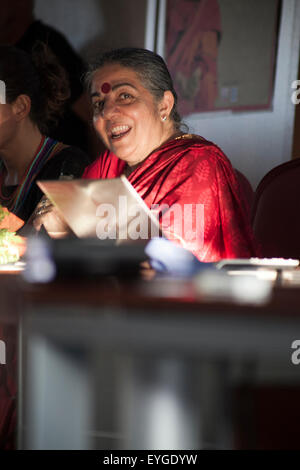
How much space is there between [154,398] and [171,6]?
7.56 feet

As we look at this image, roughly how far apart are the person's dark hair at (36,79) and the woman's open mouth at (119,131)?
0.61 m

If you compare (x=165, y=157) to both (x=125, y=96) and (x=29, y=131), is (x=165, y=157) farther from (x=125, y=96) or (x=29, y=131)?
(x=29, y=131)

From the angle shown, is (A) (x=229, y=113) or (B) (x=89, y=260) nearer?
(B) (x=89, y=260)

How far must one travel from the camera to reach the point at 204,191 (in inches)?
63.1

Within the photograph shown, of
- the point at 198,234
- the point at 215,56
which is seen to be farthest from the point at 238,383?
the point at 215,56

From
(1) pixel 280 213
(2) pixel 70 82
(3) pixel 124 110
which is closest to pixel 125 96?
(3) pixel 124 110

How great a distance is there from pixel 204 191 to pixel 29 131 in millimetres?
898

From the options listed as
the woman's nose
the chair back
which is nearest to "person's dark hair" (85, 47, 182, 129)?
the woman's nose

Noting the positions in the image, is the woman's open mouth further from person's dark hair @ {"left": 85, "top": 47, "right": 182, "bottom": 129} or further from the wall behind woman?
the wall behind woman

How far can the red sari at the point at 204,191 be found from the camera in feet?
5.22

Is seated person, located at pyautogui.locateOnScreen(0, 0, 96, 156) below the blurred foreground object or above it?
above

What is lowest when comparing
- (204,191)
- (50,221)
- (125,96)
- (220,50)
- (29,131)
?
(50,221)

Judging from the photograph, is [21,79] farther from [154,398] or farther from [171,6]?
[154,398]

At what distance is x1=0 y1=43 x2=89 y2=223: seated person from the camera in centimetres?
213
